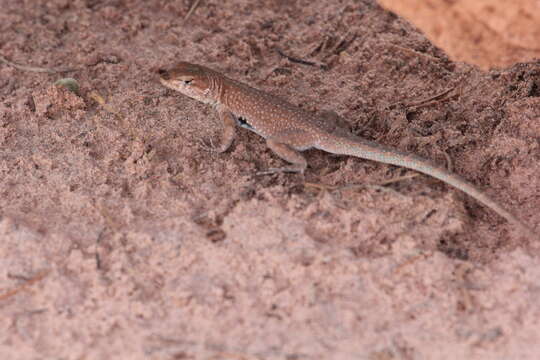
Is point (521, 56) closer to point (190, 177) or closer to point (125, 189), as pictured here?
point (190, 177)

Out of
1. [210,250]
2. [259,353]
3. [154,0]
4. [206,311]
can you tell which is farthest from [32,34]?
[259,353]

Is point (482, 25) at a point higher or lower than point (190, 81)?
higher

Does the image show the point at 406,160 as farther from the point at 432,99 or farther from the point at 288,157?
the point at 432,99

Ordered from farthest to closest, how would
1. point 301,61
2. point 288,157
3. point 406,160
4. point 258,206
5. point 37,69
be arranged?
point 301,61 < point 37,69 < point 288,157 < point 406,160 < point 258,206

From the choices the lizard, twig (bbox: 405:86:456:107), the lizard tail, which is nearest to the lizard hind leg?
the lizard

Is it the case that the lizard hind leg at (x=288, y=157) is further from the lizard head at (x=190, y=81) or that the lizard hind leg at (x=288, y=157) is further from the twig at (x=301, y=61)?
the twig at (x=301, y=61)

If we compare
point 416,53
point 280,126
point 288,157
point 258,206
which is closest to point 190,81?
point 280,126

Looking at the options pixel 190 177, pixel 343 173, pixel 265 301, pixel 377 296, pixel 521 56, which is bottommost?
pixel 265 301
